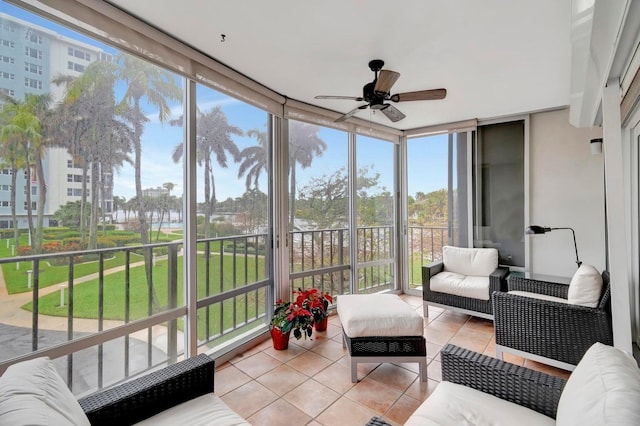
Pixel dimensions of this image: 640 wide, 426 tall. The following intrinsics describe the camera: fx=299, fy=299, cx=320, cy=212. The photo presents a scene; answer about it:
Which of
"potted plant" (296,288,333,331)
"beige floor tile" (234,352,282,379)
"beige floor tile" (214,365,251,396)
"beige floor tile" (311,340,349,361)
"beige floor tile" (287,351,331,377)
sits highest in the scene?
"potted plant" (296,288,333,331)

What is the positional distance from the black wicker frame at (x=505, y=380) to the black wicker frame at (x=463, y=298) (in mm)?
1883

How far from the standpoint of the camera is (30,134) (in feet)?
5.23

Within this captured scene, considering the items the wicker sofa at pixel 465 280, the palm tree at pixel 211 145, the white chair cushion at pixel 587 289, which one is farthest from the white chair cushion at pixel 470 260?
the palm tree at pixel 211 145

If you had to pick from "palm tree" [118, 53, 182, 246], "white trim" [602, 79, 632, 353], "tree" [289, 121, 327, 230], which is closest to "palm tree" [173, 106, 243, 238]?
"palm tree" [118, 53, 182, 246]

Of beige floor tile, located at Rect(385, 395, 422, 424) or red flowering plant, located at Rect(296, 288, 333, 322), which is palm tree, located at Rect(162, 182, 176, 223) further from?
Result: beige floor tile, located at Rect(385, 395, 422, 424)

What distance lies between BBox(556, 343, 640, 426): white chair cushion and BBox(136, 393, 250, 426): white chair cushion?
114cm

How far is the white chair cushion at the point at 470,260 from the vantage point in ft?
11.6

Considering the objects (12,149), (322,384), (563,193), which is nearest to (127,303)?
(12,149)

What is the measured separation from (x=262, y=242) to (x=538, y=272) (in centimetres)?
328

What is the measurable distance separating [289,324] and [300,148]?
1.91m

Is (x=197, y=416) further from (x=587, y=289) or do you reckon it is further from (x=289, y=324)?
(x=587, y=289)

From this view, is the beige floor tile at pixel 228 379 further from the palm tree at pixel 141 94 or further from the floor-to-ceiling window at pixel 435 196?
the floor-to-ceiling window at pixel 435 196

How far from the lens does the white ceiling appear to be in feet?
5.68

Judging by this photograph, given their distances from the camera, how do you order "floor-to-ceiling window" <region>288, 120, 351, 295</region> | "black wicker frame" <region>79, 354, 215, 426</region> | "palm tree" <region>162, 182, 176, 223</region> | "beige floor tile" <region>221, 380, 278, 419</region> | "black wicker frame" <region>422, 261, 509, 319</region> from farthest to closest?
"floor-to-ceiling window" <region>288, 120, 351, 295</region>, "black wicker frame" <region>422, 261, 509, 319</region>, "palm tree" <region>162, 182, 176, 223</region>, "beige floor tile" <region>221, 380, 278, 419</region>, "black wicker frame" <region>79, 354, 215, 426</region>
